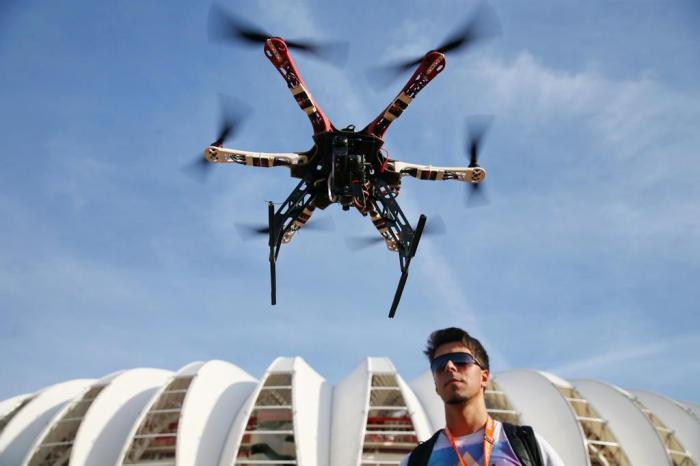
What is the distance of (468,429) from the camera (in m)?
4.10

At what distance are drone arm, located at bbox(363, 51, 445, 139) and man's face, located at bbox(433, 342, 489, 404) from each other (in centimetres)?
957

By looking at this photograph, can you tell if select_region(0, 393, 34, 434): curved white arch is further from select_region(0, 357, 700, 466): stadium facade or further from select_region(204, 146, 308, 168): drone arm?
select_region(204, 146, 308, 168): drone arm

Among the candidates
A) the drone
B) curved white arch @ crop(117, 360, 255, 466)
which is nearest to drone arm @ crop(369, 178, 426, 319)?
the drone

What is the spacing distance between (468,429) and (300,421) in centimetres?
2482

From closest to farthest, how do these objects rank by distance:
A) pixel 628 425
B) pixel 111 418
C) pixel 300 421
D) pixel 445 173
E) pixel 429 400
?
pixel 445 173 < pixel 300 421 < pixel 111 418 < pixel 628 425 < pixel 429 400

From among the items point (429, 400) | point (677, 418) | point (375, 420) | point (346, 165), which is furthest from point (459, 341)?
point (677, 418)

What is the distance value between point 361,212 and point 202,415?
20.0 m

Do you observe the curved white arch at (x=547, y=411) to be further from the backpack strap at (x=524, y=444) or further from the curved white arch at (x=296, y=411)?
the backpack strap at (x=524, y=444)

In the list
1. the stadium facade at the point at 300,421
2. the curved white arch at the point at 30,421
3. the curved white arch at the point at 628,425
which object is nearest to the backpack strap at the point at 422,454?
the stadium facade at the point at 300,421

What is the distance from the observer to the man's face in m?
4.09

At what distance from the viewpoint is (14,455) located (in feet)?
97.9

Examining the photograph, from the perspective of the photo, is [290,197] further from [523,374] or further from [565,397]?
[523,374]

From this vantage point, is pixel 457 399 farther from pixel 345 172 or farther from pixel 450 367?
pixel 345 172

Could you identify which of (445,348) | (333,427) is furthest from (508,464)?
(333,427)
